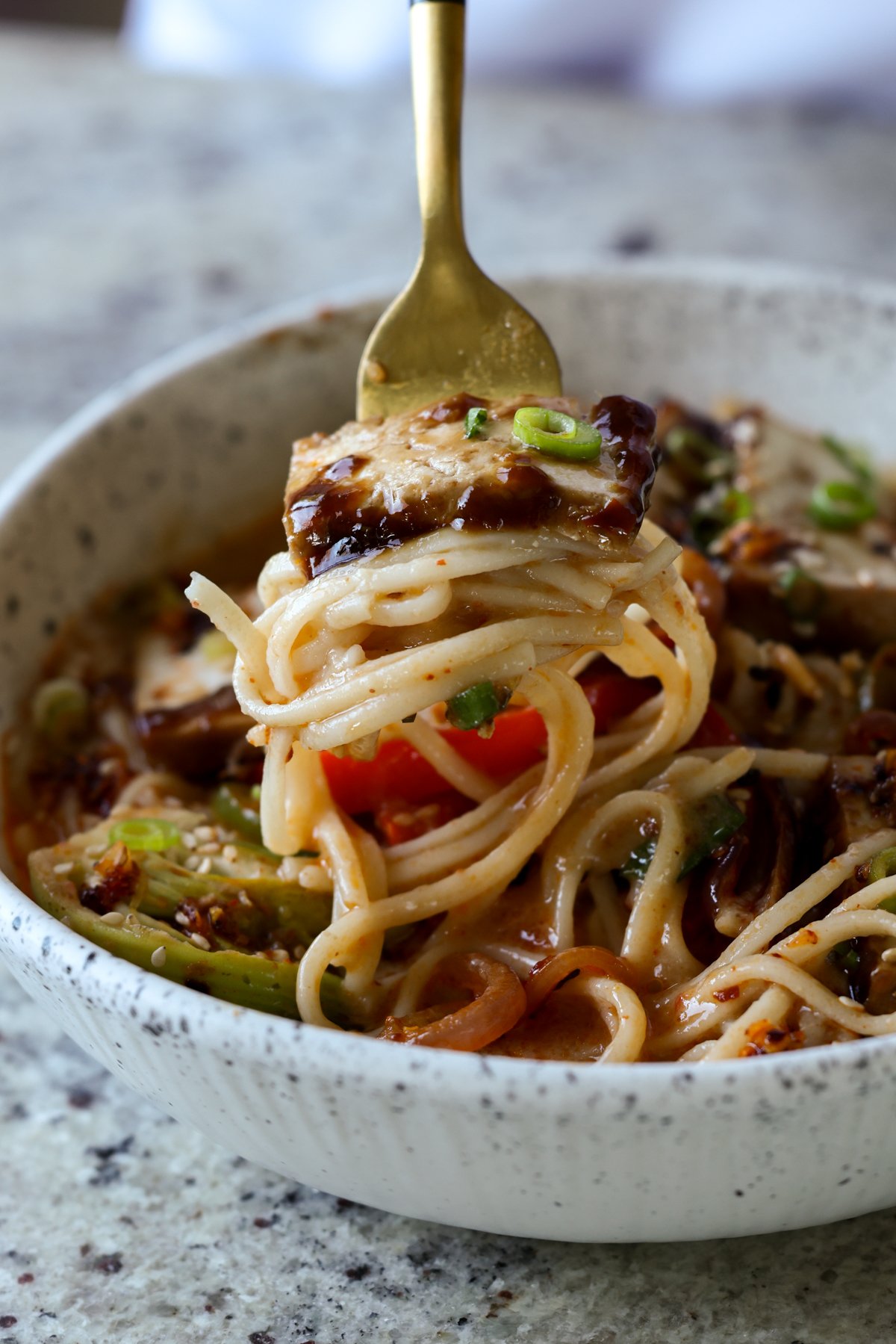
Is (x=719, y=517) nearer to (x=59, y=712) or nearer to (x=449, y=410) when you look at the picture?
(x=449, y=410)

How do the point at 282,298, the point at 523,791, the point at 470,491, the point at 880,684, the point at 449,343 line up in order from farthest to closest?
the point at 282,298 → the point at 880,684 → the point at 449,343 → the point at 523,791 → the point at 470,491

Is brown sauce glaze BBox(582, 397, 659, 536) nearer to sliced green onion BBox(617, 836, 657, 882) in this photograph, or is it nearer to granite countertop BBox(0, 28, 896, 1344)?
sliced green onion BBox(617, 836, 657, 882)

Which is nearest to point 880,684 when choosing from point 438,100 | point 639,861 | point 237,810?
point 639,861

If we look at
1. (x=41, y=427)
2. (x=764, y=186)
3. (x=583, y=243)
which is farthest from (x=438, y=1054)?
(x=764, y=186)

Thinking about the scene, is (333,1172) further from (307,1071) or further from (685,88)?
(685,88)

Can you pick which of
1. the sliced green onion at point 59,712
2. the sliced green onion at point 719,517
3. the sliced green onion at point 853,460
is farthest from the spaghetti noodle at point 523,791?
the sliced green onion at point 853,460

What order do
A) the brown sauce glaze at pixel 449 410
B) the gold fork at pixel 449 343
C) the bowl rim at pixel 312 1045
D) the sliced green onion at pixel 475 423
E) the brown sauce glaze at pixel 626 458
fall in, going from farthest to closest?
the gold fork at pixel 449 343, the brown sauce glaze at pixel 449 410, the sliced green onion at pixel 475 423, the brown sauce glaze at pixel 626 458, the bowl rim at pixel 312 1045

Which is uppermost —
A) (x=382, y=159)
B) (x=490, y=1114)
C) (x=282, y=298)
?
(x=382, y=159)

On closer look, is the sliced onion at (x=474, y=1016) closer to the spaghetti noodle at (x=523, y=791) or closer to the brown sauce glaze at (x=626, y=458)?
the spaghetti noodle at (x=523, y=791)

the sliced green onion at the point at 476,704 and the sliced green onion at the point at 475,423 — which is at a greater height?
the sliced green onion at the point at 475,423
